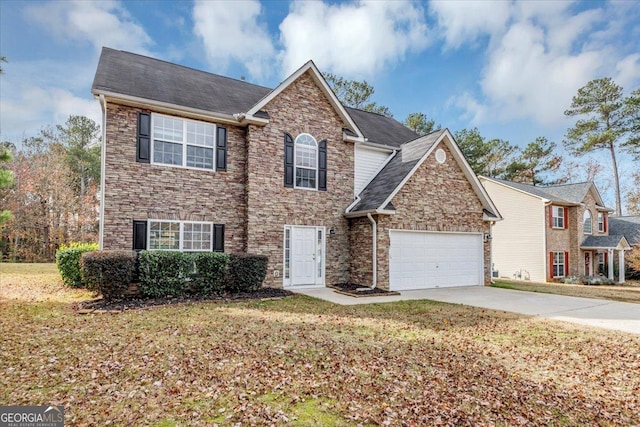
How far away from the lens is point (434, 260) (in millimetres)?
14125

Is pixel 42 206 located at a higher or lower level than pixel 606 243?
higher

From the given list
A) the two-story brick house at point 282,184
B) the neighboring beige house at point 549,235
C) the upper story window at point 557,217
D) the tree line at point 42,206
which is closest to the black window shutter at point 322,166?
the two-story brick house at point 282,184

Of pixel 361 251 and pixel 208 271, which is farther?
pixel 361 251

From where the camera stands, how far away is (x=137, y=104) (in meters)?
10.6

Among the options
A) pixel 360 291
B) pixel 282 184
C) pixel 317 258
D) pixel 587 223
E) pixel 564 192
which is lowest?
pixel 360 291

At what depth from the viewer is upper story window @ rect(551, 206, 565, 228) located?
23.1 m

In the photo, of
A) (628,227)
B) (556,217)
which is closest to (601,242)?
(556,217)

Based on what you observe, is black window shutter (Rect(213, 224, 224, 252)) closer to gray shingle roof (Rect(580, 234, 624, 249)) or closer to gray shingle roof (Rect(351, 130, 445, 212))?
gray shingle roof (Rect(351, 130, 445, 212))

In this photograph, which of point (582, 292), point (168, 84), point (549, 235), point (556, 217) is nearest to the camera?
point (168, 84)

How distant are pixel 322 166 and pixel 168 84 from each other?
20.7 ft

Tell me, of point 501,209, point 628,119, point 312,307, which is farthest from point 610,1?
point 628,119

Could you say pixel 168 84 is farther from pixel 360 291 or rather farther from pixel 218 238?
pixel 360 291

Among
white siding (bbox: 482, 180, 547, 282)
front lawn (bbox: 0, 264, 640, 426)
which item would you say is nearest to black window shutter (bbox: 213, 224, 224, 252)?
front lawn (bbox: 0, 264, 640, 426)

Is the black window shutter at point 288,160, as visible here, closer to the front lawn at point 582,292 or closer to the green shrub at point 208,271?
the green shrub at point 208,271
